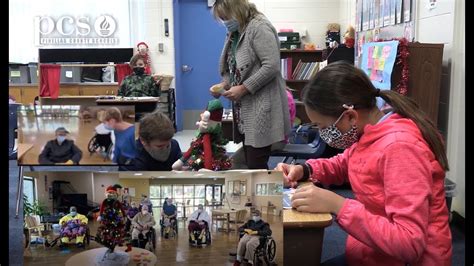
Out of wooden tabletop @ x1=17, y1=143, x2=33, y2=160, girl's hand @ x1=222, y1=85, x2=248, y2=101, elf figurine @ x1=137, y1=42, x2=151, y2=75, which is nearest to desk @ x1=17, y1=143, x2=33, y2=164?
wooden tabletop @ x1=17, y1=143, x2=33, y2=160

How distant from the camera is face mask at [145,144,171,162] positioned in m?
1.08

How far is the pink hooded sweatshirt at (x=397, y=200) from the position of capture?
1.10 metres

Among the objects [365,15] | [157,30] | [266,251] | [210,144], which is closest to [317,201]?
[266,251]

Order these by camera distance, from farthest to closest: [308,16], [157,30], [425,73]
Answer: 1. [157,30]
2. [308,16]
3. [425,73]

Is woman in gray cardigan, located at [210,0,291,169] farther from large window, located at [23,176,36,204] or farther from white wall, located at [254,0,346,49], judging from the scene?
white wall, located at [254,0,346,49]

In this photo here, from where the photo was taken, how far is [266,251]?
94cm

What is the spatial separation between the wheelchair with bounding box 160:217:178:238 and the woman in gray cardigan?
4.41 feet

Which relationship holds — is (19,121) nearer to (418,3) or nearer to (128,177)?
(128,177)

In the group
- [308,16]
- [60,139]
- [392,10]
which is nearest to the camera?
[60,139]

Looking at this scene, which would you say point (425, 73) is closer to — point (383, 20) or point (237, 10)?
point (383, 20)

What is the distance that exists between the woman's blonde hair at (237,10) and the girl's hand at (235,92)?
298 mm

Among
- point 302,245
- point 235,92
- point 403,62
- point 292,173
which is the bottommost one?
point 302,245

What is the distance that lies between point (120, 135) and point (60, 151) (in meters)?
0.11

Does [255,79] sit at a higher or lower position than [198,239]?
higher
